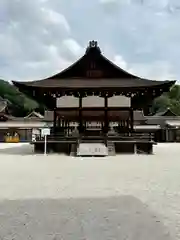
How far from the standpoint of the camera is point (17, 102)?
8369 centimetres

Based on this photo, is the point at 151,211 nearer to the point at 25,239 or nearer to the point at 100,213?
the point at 100,213

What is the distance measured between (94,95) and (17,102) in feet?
212

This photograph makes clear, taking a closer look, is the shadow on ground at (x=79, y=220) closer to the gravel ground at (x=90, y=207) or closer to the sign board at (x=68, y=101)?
the gravel ground at (x=90, y=207)

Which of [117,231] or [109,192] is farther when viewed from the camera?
[109,192]

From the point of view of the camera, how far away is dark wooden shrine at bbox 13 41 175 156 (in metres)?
20.5

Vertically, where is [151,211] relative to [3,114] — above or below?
below

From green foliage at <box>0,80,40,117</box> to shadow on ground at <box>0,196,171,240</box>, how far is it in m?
68.1

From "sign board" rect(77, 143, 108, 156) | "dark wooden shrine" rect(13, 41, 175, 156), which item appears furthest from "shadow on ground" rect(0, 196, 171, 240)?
"dark wooden shrine" rect(13, 41, 175, 156)

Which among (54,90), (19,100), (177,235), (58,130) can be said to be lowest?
(177,235)

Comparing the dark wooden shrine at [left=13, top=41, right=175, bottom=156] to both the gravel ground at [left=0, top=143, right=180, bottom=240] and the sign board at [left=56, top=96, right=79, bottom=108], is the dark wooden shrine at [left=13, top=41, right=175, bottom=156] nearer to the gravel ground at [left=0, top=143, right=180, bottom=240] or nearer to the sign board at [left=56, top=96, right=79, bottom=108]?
the sign board at [left=56, top=96, right=79, bottom=108]

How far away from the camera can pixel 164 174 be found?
1044 cm

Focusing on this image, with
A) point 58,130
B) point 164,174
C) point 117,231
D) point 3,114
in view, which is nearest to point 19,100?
point 3,114

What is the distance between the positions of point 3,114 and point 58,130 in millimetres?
33526

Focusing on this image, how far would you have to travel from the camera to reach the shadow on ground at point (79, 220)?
4195 mm
